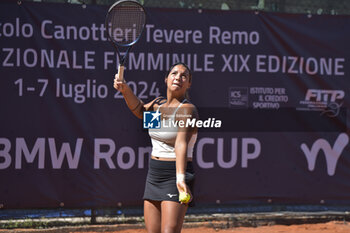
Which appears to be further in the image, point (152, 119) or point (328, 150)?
point (328, 150)

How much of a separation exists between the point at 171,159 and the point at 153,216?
0.42 meters

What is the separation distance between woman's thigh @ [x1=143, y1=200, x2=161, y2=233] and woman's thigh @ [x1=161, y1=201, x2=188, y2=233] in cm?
11

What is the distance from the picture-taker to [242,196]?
5.59m

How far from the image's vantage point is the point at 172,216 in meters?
3.24

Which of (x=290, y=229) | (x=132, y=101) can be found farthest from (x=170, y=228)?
(x=290, y=229)

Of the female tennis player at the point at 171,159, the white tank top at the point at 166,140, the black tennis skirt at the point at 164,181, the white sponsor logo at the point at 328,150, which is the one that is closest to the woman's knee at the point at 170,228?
the female tennis player at the point at 171,159

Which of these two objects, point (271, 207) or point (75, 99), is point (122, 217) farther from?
point (271, 207)

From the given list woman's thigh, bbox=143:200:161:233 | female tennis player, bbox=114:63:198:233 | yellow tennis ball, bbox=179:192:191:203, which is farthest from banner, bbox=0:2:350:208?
yellow tennis ball, bbox=179:192:191:203

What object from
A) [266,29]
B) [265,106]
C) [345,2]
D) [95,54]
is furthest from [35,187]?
[345,2]

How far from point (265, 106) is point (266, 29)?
2.91ft

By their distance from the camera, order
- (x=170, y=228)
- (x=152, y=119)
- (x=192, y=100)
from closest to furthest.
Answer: (x=170, y=228), (x=152, y=119), (x=192, y=100)

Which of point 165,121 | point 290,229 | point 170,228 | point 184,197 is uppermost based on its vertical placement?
Answer: point 165,121

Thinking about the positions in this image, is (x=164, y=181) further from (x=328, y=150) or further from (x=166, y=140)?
(x=328, y=150)

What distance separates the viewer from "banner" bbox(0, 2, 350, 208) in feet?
17.2
